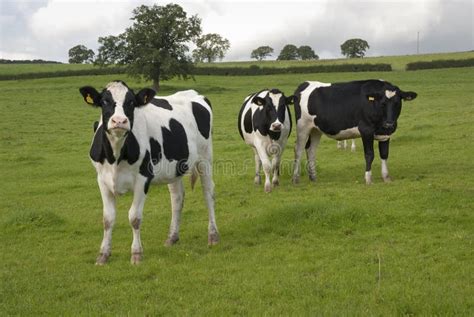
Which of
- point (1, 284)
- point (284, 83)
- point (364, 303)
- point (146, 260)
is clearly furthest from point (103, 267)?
point (284, 83)

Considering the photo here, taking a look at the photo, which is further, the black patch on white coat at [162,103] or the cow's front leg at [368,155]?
the cow's front leg at [368,155]

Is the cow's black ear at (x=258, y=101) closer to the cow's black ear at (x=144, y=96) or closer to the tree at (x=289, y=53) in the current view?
the cow's black ear at (x=144, y=96)

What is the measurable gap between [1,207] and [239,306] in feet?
30.1

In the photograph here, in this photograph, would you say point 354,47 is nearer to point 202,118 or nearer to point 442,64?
point 442,64

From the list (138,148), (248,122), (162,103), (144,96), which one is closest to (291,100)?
(248,122)

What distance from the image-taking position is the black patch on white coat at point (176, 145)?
8.38m

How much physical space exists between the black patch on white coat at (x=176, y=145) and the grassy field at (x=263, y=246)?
136 centimetres

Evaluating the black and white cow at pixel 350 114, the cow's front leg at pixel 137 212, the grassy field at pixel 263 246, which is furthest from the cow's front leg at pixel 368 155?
the cow's front leg at pixel 137 212

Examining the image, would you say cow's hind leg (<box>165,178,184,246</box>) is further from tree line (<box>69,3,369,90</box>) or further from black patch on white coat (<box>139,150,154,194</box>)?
tree line (<box>69,3,369,90</box>)

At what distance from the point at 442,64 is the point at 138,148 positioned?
6886 centimetres

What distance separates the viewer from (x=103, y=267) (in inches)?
302

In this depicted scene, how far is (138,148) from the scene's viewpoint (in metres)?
7.68

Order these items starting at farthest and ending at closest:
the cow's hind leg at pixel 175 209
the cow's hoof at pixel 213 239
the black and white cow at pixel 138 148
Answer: the cow's hind leg at pixel 175 209, the cow's hoof at pixel 213 239, the black and white cow at pixel 138 148

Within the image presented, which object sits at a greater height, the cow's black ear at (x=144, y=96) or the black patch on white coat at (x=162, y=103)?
the cow's black ear at (x=144, y=96)
